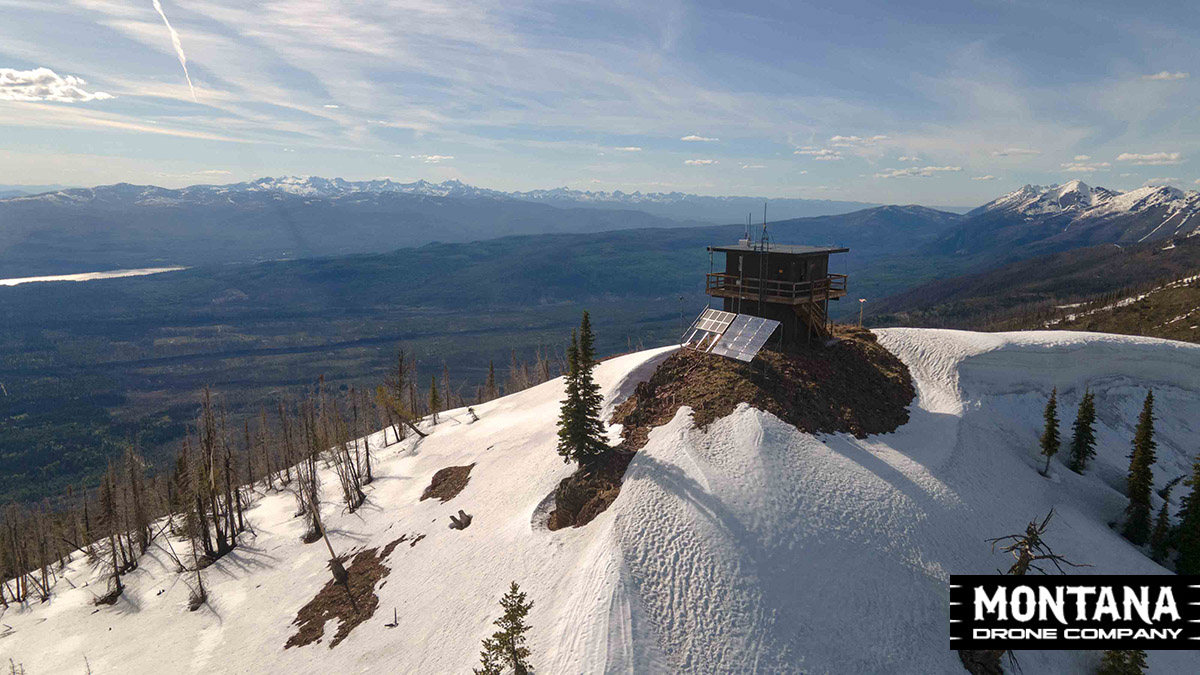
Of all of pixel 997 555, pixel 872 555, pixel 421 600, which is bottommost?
pixel 421 600

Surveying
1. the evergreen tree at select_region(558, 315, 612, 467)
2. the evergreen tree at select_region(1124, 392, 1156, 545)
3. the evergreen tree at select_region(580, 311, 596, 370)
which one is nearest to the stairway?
the evergreen tree at select_region(580, 311, 596, 370)

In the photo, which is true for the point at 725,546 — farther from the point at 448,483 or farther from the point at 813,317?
the point at 448,483

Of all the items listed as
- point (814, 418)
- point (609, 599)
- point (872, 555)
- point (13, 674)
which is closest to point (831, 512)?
point (872, 555)

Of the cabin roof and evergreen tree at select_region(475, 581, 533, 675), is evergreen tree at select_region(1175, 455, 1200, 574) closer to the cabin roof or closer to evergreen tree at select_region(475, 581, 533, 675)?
the cabin roof

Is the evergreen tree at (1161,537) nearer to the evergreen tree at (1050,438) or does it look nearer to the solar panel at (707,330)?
the evergreen tree at (1050,438)

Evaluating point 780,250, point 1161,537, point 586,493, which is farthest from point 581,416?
point 1161,537

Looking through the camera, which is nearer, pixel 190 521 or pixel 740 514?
pixel 740 514

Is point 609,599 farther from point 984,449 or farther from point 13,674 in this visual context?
point 13,674
